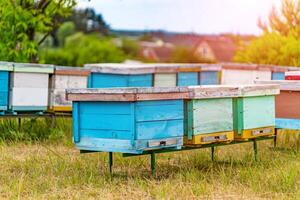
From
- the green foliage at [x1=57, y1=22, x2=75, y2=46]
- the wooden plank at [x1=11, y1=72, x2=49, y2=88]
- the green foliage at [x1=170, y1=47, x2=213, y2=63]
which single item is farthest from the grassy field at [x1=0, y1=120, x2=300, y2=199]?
the green foliage at [x1=57, y1=22, x2=75, y2=46]

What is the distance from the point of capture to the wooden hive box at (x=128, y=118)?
6.75 meters

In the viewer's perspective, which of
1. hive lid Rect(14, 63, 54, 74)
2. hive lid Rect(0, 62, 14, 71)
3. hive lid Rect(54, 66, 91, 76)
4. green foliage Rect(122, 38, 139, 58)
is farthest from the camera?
green foliage Rect(122, 38, 139, 58)

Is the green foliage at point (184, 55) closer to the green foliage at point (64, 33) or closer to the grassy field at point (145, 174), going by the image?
the green foliage at point (64, 33)

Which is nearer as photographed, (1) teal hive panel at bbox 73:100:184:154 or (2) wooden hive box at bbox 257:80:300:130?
(1) teal hive panel at bbox 73:100:184:154

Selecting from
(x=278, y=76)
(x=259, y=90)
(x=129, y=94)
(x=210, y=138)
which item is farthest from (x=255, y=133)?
(x=278, y=76)

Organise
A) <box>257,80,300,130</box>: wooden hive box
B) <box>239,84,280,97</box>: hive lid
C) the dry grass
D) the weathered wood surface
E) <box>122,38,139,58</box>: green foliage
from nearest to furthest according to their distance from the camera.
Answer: the dry grass
<box>239,84,280,97</box>: hive lid
<box>257,80,300,130</box>: wooden hive box
the weathered wood surface
<box>122,38,139,58</box>: green foliage

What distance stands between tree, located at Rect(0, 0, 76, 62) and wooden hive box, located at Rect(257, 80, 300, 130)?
525 cm

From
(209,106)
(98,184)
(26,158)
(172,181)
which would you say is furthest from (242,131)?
(26,158)

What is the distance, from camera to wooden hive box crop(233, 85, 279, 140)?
7902 mm

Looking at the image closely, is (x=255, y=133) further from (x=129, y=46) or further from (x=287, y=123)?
(x=129, y=46)

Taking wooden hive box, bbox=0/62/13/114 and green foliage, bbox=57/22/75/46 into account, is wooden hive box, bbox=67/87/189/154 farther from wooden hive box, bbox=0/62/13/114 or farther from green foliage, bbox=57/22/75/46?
green foliage, bbox=57/22/75/46

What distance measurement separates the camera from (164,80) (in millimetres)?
11664

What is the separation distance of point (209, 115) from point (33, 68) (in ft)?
11.5

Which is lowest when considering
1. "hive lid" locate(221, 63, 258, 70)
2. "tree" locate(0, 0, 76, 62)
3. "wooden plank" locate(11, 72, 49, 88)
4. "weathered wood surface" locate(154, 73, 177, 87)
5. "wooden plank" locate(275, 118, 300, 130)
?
"wooden plank" locate(275, 118, 300, 130)
